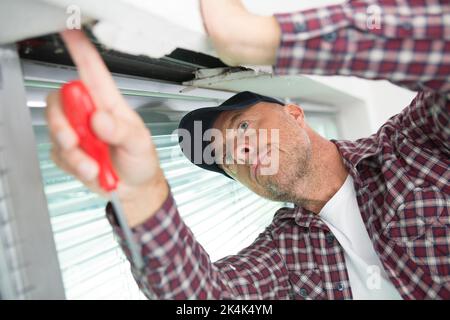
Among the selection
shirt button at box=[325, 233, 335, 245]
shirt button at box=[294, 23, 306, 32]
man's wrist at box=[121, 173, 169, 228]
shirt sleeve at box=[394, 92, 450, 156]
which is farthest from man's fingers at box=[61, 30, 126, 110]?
shirt button at box=[325, 233, 335, 245]

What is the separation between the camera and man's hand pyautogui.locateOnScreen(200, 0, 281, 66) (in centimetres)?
53

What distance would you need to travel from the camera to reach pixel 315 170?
1156 millimetres

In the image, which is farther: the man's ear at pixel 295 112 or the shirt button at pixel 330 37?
the man's ear at pixel 295 112

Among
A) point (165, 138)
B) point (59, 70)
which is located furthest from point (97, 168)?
point (165, 138)

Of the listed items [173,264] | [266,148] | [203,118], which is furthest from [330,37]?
[203,118]

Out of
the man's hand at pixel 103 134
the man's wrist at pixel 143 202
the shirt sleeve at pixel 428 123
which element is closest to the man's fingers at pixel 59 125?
the man's hand at pixel 103 134

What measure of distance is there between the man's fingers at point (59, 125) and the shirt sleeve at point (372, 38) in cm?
32

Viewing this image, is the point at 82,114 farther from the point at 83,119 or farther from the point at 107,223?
the point at 107,223

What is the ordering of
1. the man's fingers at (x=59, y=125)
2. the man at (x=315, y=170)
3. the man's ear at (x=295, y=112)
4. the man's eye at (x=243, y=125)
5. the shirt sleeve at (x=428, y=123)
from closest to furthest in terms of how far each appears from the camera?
the man's fingers at (x=59, y=125) < the man at (x=315, y=170) < the shirt sleeve at (x=428, y=123) < the man's eye at (x=243, y=125) < the man's ear at (x=295, y=112)

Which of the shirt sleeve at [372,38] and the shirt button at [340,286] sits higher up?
the shirt sleeve at [372,38]

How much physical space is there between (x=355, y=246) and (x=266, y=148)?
40cm

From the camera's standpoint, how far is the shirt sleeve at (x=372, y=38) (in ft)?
1.74

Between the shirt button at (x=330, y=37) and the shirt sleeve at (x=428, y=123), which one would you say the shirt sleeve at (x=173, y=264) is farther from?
the shirt sleeve at (x=428, y=123)
